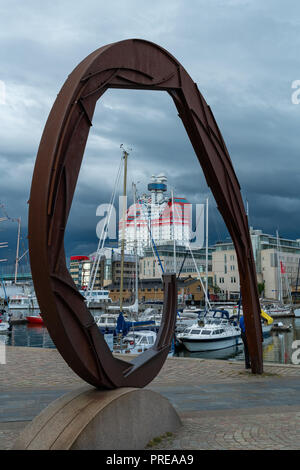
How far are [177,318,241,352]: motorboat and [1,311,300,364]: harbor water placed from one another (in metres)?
0.38

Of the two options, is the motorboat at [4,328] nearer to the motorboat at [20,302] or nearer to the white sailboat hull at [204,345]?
the white sailboat hull at [204,345]

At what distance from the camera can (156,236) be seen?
181500 mm

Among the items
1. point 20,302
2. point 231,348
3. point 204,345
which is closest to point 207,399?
point 204,345

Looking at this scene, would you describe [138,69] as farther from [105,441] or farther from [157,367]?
[105,441]

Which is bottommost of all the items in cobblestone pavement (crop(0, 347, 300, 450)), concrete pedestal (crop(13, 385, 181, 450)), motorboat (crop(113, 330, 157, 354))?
motorboat (crop(113, 330, 157, 354))

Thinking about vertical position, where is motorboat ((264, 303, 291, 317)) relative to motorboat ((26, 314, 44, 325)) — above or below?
above

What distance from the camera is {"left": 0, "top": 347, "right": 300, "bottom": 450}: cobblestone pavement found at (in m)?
6.96

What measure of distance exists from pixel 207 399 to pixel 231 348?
24.7 m

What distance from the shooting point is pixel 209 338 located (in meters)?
31.4

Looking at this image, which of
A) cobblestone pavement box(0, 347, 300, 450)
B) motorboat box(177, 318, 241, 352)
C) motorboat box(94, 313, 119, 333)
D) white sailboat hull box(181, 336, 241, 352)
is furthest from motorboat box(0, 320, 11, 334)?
cobblestone pavement box(0, 347, 300, 450)

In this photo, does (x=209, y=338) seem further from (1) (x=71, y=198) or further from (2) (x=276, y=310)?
(2) (x=276, y=310)

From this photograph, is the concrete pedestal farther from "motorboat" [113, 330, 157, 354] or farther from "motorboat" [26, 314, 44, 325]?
"motorboat" [26, 314, 44, 325]
